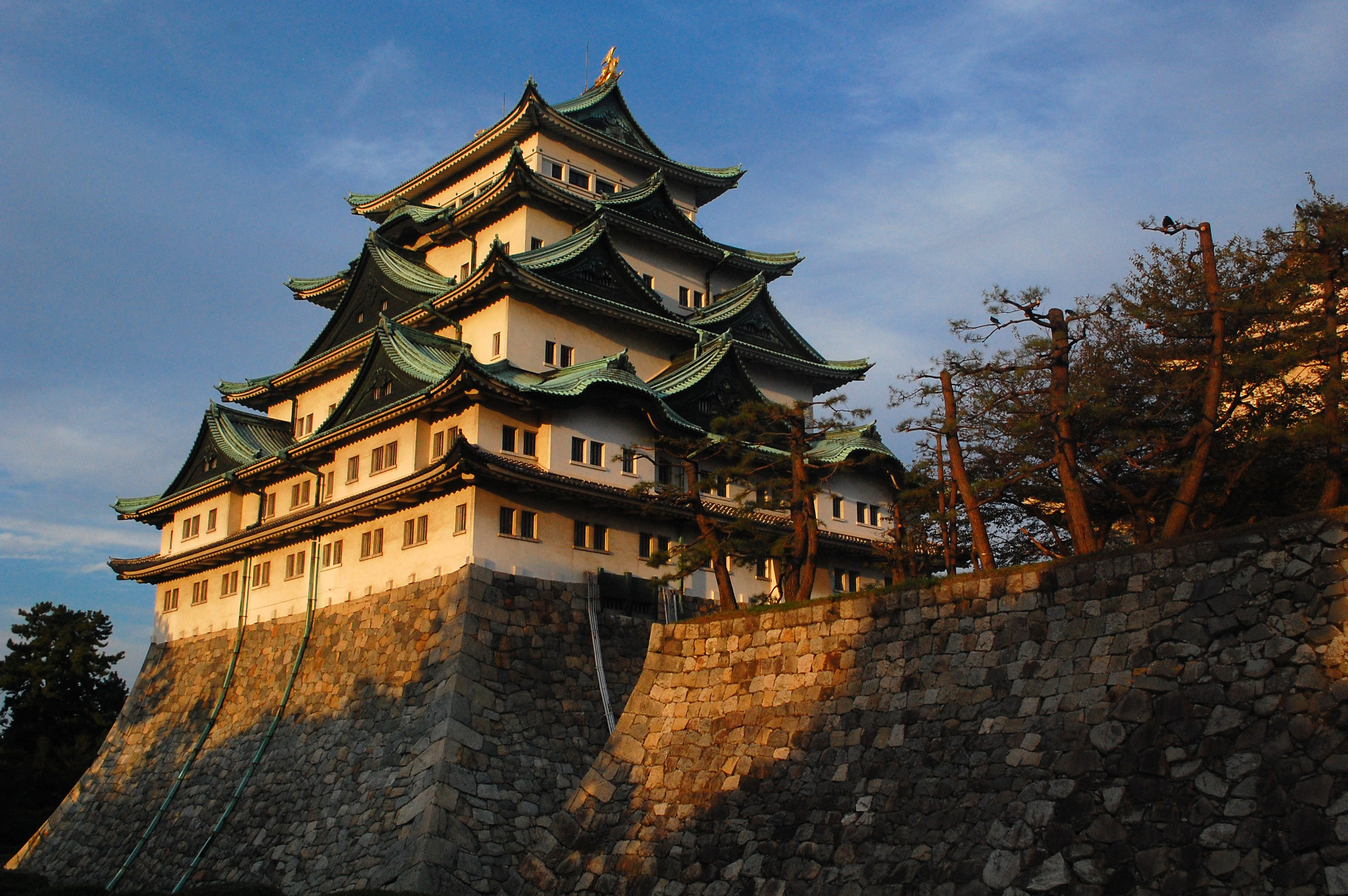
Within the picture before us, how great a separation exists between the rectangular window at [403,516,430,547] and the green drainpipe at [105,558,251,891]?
9806 millimetres

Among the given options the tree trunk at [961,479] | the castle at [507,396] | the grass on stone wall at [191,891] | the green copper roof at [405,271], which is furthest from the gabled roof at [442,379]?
the grass on stone wall at [191,891]

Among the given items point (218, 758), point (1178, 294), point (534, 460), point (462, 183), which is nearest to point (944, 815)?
point (1178, 294)

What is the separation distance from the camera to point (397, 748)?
28875 mm

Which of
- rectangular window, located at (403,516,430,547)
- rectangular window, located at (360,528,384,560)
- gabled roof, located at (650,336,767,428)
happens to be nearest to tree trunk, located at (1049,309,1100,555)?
gabled roof, located at (650,336,767,428)

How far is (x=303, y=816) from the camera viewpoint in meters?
30.3

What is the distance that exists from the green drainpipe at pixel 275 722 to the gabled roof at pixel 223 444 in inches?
294

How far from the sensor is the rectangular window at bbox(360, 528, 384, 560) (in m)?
34.3

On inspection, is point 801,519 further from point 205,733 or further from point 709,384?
point 205,733

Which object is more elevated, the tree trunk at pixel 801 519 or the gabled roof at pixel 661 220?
the gabled roof at pixel 661 220

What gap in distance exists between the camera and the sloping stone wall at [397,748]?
26.9 m

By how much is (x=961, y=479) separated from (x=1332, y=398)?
6.32 meters

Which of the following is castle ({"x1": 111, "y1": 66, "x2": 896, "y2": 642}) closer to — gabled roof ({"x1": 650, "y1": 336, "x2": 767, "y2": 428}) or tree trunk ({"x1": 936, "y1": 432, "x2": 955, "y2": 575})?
gabled roof ({"x1": 650, "y1": 336, "x2": 767, "y2": 428})

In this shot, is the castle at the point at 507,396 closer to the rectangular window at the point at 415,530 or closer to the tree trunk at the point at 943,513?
the rectangular window at the point at 415,530

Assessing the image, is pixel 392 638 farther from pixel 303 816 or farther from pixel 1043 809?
pixel 1043 809
